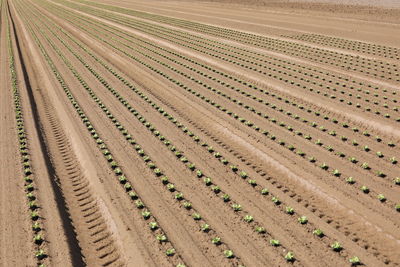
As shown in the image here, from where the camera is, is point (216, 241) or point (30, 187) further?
point (30, 187)

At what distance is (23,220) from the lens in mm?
9984

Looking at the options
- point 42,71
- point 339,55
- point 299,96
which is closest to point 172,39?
point 42,71

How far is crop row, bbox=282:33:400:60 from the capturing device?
82.0 ft

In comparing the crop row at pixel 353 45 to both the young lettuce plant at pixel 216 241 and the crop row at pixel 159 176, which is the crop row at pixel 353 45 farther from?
the young lettuce plant at pixel 216 241

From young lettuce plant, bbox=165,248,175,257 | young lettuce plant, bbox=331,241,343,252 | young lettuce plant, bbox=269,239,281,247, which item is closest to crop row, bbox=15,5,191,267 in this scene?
young lettuce plant, bbox=165,248,175,257

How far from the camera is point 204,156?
13.1 m

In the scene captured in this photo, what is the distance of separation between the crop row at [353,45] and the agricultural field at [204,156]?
0.69 feet

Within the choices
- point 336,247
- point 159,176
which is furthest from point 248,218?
point 159,176

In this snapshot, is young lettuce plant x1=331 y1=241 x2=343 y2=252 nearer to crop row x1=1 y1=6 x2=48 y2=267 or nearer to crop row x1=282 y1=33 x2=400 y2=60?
crop row x1=1 y1=6 x2=48 y2=267

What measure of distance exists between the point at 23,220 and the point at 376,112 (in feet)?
50.5

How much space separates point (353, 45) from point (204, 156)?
2088cm

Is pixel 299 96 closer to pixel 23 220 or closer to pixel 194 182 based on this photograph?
pixel 194 182

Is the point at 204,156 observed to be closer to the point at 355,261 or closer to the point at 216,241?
the point at 216,241

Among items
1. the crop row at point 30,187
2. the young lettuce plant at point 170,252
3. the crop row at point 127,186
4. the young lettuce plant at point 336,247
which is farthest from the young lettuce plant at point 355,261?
the crop row at point 30,187
